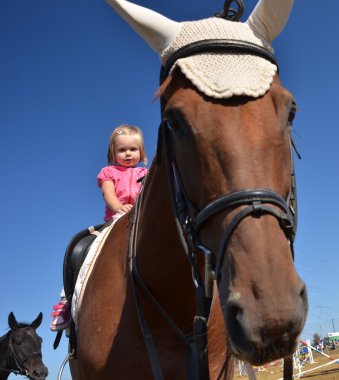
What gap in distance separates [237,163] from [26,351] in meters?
14.5

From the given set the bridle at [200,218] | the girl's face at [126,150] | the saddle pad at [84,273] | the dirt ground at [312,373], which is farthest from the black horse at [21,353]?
the bridle at [200,218]

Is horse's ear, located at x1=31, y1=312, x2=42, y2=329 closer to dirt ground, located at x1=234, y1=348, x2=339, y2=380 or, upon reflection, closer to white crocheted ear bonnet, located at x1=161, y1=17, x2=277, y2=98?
dirt ground, located at x1=234, y1=348, x2=339, y2=380

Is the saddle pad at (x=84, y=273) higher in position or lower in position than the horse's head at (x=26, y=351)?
higher

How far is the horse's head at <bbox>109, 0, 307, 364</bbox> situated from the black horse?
45.1 ft

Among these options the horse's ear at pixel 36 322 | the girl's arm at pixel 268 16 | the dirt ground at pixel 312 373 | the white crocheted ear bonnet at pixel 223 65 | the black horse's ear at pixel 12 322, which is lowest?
the dirt ground at pixel 312 373

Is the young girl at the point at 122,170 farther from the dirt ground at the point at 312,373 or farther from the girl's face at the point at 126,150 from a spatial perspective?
the dirt ground at the point at 312,373

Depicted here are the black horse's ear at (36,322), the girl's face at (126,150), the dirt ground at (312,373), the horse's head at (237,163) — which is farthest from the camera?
the dirt ground at (312,373)

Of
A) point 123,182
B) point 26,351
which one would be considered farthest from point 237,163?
point 26,351

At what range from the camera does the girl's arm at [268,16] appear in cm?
318

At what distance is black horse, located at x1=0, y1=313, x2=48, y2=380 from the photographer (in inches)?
585

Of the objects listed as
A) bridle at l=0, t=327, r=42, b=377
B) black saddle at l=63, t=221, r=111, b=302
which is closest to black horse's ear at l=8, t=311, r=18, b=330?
bridle at l=0, t=327, r=42, b=377

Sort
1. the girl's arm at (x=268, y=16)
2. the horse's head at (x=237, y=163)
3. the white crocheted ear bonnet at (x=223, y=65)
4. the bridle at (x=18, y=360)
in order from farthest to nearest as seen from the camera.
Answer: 1. the bridle at (x=18, y=360)
2. the girl's arm at (x=268, y=16)
3. the white crocheted ear bonnet at (x=223, y=65)
4. the horse's head at (x=237, y=163)

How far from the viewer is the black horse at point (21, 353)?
48.8 feet

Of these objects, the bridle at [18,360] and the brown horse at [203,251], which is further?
the bridle at [18,360]
